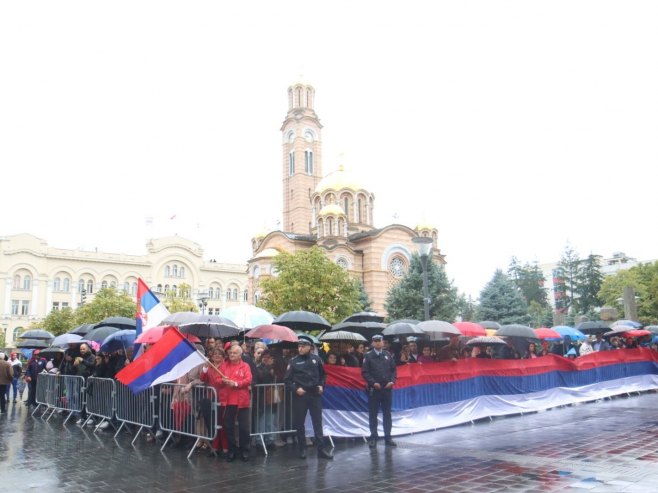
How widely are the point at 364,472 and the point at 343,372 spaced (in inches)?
113

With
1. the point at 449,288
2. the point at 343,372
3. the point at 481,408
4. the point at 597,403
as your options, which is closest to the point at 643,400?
the point at 597,403

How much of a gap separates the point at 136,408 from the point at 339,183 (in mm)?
43490

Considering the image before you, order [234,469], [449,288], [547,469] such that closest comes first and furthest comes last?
[547,469] < [234,469] < [449,288]

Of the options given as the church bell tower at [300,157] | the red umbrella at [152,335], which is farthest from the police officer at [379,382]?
the church bell tower at [300,157]

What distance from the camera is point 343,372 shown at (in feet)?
34.2

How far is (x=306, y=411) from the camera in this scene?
9.09m

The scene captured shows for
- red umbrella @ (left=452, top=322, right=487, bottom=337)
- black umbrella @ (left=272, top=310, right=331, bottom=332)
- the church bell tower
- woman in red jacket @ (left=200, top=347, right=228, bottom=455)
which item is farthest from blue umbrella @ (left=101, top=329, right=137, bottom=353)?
the church bell tower

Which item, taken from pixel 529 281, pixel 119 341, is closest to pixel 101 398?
pixel 119 341

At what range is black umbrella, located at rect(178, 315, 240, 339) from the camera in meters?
10.9

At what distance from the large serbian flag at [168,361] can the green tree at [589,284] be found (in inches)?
2511

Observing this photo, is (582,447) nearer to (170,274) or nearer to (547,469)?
(547,469)

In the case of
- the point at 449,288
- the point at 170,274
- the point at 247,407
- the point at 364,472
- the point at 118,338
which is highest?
the point at 170,274

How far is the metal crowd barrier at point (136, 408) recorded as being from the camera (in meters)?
10.3

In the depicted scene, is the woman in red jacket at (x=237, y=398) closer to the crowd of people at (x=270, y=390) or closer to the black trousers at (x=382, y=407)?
the crowd of people at (x=270, y=390)
